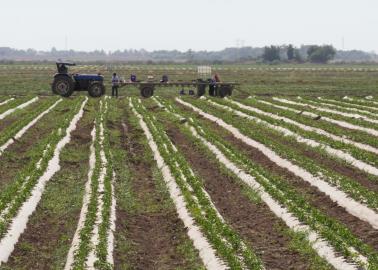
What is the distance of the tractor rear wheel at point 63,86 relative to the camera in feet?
133

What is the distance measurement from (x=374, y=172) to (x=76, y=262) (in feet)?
33.6

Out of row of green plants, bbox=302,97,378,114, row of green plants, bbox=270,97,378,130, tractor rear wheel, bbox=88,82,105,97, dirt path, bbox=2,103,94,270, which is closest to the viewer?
dirt path, bbox=2,103,94,270

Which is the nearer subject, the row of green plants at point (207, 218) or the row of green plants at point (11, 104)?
the row of green plants at point (207, 218)

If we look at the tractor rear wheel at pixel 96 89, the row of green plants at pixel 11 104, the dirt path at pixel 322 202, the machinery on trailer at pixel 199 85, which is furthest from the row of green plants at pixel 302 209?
the machinery on trailer at pixel 199 85

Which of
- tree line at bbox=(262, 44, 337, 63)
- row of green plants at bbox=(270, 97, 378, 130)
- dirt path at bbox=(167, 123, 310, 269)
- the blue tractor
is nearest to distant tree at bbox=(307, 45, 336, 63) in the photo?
tree line at bbox=(262, 44, 337, 63)

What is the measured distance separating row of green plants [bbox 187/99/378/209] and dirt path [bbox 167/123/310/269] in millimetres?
2260

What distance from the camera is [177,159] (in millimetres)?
19297

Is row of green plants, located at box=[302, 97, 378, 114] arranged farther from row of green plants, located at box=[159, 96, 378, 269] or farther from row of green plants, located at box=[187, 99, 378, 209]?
row of green plants, located at box=[159, 96, 378, 269]

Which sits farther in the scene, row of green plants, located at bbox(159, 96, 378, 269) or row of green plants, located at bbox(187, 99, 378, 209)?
row of green plants, located at bbox(187, 99, 378, 209)

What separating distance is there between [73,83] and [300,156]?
79.6 ft

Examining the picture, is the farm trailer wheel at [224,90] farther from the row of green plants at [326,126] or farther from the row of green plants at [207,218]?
the row of green plants at [207,218]

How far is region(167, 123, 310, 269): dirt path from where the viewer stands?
36.3 feet

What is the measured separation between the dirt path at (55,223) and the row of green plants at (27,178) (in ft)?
1.36

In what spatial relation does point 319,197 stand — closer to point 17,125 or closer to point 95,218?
point 95,218
